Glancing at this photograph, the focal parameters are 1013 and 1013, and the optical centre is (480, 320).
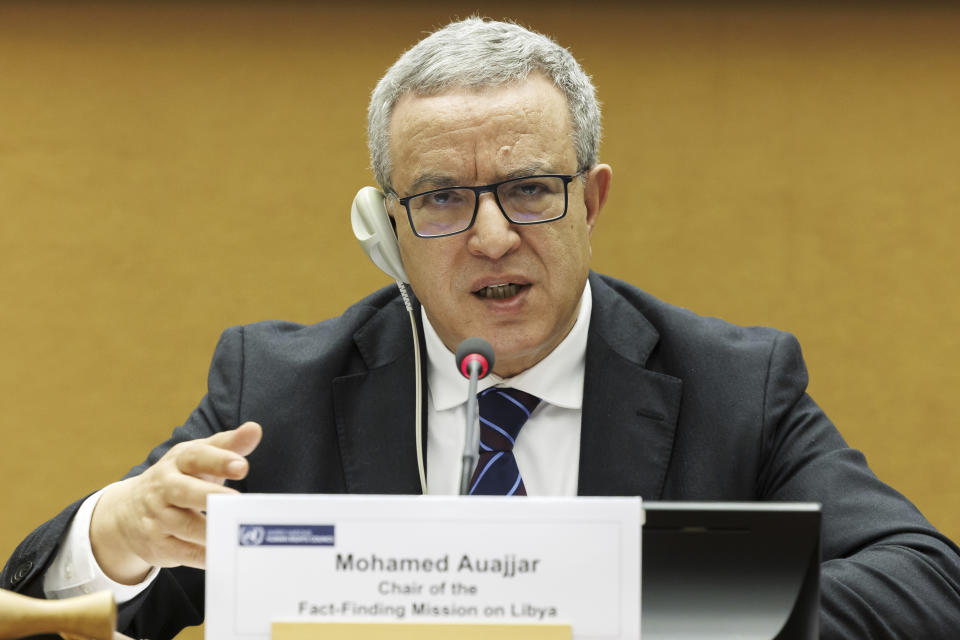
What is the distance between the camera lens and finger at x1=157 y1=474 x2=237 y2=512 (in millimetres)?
1189

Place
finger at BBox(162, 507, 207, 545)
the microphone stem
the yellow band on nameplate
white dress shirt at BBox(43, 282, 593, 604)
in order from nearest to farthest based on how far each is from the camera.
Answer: the yellow band on nameplate → the microphone stem → finger at BBox(162, 507, 207, 545) → white dress shirt at BBox(43, 282, 593, 604)

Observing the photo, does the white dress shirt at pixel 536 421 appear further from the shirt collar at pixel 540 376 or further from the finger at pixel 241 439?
the finger at pixel 241 439

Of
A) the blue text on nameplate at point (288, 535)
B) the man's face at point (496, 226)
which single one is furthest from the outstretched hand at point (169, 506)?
the man's face at point (496, 226)

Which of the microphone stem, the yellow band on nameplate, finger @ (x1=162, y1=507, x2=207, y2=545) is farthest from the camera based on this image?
finger @ (x1=162, y1=507, x2=207, y2=545)

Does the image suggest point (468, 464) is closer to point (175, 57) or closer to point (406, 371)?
point (406, 371)

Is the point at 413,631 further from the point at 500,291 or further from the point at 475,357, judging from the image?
the point at 500,291

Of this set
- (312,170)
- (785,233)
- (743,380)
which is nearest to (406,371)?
(743,380)

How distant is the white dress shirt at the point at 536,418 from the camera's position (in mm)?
1826

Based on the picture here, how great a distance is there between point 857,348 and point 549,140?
1.59 meters

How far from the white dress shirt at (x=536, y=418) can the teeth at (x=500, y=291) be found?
12 cm

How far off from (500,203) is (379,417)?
449mm

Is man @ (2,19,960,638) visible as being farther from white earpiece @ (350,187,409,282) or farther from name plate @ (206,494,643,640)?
name plate @ (206,494,643,640)

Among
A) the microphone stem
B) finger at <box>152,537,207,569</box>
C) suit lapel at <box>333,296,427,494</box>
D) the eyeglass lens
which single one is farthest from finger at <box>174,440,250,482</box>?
the eyeglass lens

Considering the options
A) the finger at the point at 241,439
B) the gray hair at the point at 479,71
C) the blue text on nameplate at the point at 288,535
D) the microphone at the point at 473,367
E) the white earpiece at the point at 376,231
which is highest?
the gray hair at the point at 479,71
